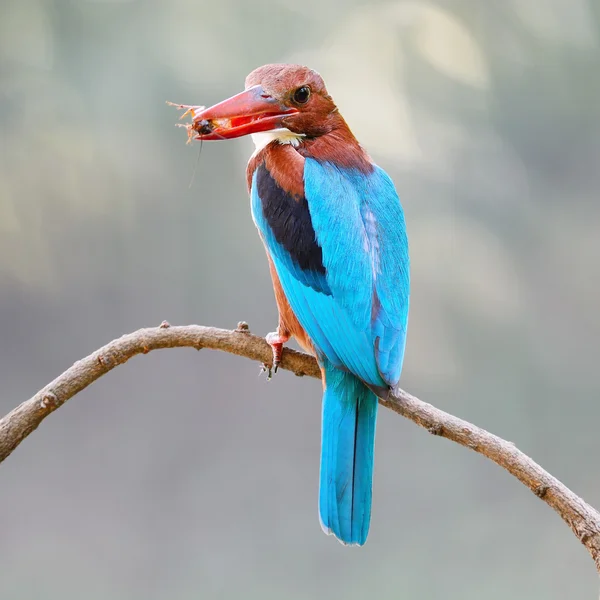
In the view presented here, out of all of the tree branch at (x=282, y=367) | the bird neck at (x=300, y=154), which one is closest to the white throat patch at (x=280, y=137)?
the bird neck at (x=300, y=154)

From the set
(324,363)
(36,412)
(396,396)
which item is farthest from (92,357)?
(396,396)

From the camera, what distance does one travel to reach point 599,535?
4.04 feet

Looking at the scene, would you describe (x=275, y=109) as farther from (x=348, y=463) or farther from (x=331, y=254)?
(x=348, y=463)

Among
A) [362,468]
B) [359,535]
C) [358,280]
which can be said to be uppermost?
[358,280]

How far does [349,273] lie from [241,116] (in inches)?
13.1

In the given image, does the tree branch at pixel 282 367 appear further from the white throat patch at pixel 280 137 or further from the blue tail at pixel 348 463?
the white throat patch at pixel 280 137

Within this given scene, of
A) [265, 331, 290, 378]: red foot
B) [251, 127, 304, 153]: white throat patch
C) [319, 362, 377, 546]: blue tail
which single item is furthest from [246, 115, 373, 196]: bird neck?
[319, 362, 377, 546]: blue tail

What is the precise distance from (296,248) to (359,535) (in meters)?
0.51

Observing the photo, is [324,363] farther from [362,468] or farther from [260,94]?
[260,94]

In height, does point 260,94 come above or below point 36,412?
above

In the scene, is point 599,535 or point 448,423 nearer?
point 599,535

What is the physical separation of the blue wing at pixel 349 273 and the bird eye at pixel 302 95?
111 millimetres

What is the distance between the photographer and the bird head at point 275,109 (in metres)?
1.39

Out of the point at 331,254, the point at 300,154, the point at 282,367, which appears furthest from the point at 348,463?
the point at 300,154
